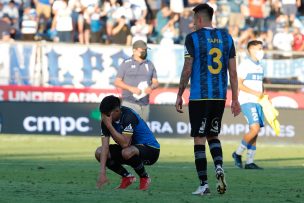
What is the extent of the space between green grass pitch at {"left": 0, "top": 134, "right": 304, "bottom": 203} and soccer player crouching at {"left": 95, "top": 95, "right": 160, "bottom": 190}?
259mm

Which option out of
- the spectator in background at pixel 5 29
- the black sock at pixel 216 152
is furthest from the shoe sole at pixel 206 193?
the spectator in background at pixel 5 29

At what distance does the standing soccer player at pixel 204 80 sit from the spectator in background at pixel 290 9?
67.0 ft

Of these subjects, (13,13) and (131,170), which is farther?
(13,13)

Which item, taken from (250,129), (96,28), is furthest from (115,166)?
(96,28)

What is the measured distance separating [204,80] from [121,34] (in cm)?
1791

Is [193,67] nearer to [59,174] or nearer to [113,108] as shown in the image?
[113,108]

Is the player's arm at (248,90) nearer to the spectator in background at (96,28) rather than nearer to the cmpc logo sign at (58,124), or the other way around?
the cmpc logo sign at (58,124)

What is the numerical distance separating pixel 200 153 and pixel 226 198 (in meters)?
0.75

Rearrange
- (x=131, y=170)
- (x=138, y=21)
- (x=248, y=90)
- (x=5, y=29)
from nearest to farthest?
1. (x=131, y=170)
2. (x=248, y=90)
3. (x=5, y=29)
4. (x=138, y=21)

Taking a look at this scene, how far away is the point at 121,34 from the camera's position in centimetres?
2977

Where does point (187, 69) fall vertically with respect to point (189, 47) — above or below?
below

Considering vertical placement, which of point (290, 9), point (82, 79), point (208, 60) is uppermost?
point (208, 60)

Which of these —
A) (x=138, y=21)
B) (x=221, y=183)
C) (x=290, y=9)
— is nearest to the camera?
(x=221, y=183)

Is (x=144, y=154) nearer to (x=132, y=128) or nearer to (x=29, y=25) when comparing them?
(x=132, y=128)
